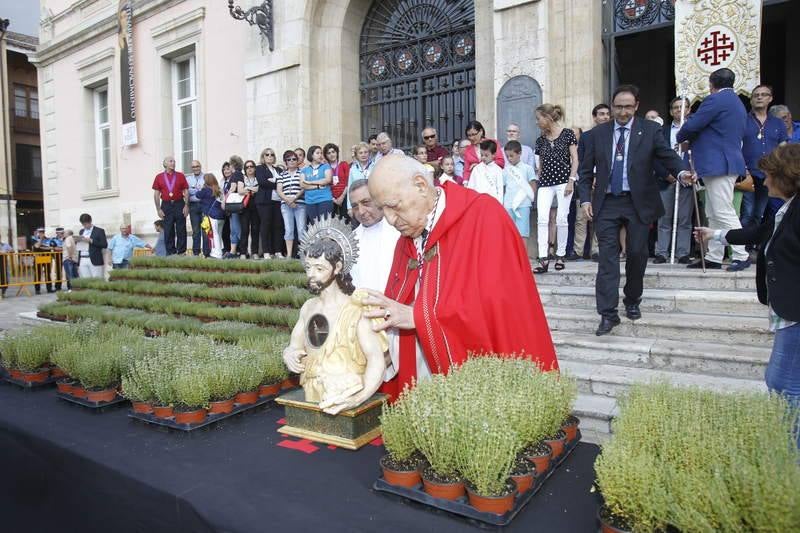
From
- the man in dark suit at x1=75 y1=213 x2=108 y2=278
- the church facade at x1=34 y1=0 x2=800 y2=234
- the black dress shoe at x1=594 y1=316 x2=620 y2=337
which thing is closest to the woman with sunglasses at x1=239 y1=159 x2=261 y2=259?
the church facade at x1=34 y1=0 x2=800 y2=234

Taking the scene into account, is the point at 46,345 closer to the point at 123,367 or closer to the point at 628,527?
the point at 123,367

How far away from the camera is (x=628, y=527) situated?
158 cm

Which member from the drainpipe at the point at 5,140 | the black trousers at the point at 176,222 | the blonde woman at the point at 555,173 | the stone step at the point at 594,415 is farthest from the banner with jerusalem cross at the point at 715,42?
the drainpipe at the point at 5,140

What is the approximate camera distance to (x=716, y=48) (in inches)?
271

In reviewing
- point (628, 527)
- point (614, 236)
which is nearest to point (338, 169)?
point (614, 236)

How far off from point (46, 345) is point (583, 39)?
7666 mm

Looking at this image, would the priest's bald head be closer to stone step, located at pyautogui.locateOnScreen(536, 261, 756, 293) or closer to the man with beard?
the man with beard

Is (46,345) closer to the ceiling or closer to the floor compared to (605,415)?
closer to the ceiling

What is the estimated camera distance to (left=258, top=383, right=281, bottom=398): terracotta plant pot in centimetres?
312

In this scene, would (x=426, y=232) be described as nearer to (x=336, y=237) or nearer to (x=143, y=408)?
(x=336, y=237)

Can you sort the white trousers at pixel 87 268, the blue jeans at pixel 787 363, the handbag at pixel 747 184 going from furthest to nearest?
1. the white trousers at pixel 87 268
2. the handbag at pixel 747 184
3. the blue jeans at pixel 787 363

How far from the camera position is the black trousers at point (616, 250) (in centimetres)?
482

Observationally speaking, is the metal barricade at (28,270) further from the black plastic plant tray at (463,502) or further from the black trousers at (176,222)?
the black plastic plant tray at (463,502)

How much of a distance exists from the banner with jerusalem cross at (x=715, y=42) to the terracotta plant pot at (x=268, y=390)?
6383 mm
